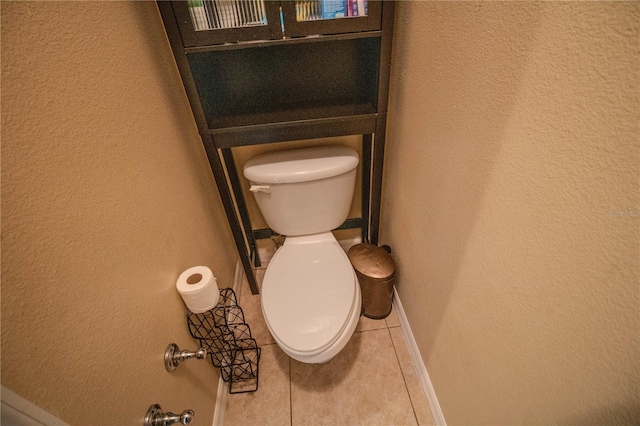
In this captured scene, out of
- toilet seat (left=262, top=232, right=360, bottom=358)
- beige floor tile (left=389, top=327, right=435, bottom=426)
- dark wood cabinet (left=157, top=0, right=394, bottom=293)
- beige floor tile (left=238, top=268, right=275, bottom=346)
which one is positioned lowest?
beige floor tile (left=389, top=327, right=435, bottom=426)

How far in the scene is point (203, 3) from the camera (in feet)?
2.45

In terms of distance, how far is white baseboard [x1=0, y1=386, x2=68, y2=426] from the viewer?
12.9 inches

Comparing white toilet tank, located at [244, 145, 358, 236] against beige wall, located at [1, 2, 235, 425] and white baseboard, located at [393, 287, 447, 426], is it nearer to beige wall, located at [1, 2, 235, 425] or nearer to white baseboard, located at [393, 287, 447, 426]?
beige wall, located at [1, 2, 235, 425]

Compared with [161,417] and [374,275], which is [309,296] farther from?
[161,417]

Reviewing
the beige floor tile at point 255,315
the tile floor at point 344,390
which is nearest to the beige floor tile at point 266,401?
the tile floor at point 344,390

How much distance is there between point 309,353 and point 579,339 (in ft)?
2.22

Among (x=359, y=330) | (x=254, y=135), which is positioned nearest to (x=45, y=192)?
(x=254, y=135)

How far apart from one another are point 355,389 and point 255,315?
0.61 m

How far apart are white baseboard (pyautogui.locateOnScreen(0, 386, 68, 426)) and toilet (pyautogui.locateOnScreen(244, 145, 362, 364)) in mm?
593

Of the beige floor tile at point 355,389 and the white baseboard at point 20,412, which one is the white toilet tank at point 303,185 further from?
the white baseboard at point 20,412

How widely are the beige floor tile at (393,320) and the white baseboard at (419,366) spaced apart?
19 millimetres

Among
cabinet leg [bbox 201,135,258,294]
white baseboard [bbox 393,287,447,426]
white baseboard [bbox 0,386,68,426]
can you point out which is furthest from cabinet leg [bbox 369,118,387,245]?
white baseboard [bbox 0,386,68,426]

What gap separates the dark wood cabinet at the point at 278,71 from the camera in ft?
2.51

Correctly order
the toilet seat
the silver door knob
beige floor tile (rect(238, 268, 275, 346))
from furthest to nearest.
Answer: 1. beige floor tile (rect(238, 268, 275, 346))
2. the toilet seat
3. the silver door knob
